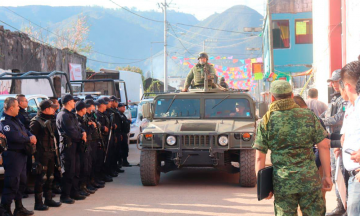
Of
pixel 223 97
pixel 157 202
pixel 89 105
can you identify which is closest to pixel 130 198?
pixel 157 202

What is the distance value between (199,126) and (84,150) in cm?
218

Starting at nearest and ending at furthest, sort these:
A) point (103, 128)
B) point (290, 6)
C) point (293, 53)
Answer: point (103, 128)
point (293, 53)
point (290, 6)

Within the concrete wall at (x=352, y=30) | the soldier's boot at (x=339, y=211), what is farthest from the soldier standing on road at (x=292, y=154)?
the concrete wall at (x=352, y=30)

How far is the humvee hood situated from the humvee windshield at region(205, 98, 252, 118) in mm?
355

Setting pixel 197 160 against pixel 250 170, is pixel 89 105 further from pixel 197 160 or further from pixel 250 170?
pixel 250 170

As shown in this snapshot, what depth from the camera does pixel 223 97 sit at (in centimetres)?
1086

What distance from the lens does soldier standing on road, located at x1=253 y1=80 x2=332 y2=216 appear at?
15.7 ft

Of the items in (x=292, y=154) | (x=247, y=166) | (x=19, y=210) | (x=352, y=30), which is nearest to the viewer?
(x=292, y=154)

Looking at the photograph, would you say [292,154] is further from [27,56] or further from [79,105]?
[27,56]

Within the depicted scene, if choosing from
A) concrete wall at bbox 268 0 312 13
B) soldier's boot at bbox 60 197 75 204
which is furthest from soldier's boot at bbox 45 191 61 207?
concrete wall at bbox 268 0 312 13

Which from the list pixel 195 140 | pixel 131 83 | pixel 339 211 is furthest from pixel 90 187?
pixel 131 83

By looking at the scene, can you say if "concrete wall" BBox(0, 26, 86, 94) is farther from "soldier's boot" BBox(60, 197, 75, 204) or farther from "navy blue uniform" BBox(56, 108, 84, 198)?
"soldier's boot" BBox(60, 197, 75, 204)

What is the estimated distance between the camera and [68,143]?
827 centimetres

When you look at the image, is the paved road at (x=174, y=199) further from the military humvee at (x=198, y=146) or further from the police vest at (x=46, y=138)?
the police vest at (x=46, y=138)
